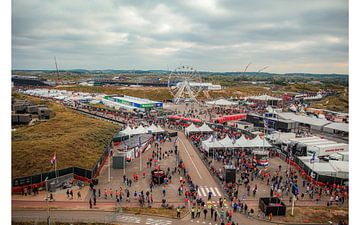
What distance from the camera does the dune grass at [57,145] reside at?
97.0 ft

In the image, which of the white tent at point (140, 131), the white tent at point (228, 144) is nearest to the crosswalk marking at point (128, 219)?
the white tent at point (228, 144)

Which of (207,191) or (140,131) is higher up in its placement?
(140,131)

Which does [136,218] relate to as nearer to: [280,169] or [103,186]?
[103,186]

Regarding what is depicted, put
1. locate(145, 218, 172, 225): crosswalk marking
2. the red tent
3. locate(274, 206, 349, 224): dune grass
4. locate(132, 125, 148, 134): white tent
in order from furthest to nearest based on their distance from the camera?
the red tent
locate(132, 125, 148, 134): white tent
locate(274, 206, 349, 224): dune grass
locate(145, 218, 172, 225): crosswalk marking

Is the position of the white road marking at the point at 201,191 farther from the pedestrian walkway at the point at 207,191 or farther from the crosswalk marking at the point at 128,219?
the crosswalk marking at the point at 128,219

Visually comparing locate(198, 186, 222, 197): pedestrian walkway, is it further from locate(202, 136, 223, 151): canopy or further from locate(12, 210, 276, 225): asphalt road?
locate(202, 136, 223, 151): canopy

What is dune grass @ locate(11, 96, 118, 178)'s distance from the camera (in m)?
29.6

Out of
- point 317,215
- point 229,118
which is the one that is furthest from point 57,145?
point 229,118

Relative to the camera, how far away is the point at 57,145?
114 ft

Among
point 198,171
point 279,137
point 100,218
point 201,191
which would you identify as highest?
point 279,137

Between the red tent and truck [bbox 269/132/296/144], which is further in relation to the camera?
the red tent

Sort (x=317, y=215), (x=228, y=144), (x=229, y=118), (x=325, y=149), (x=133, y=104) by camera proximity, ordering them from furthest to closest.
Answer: (x=133, y=104), (x=229, y=118), (x=325, y=149), (x=228, y=144), (x=317, y=215)

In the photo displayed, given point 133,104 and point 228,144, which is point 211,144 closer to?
point 228,144

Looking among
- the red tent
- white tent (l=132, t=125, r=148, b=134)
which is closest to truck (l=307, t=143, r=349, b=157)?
white tent (l=132, t=125, r=148, b=134)
